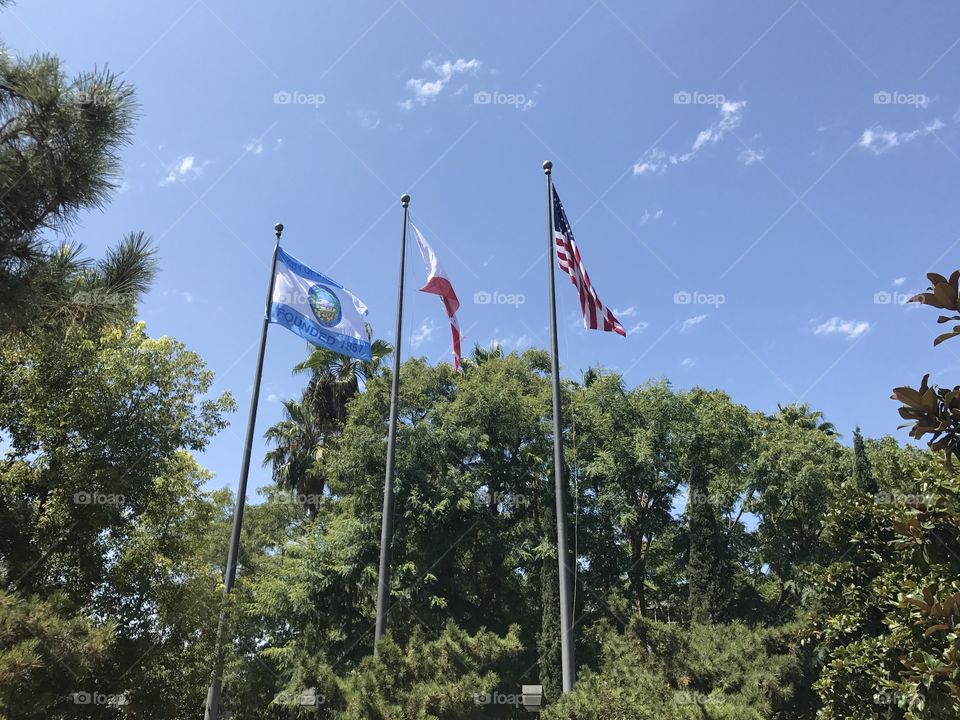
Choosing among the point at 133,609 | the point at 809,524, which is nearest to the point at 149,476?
the point at 133,609

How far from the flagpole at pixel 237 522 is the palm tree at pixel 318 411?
38.0 ft

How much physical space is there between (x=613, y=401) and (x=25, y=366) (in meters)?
18.1

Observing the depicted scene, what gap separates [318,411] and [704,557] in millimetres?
15981

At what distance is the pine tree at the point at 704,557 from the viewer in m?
21.0

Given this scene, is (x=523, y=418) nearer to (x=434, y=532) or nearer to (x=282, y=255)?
(x=434, y=532)

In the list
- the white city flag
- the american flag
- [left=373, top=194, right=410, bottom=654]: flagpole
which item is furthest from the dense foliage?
the american flag

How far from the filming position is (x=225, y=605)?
526 inches

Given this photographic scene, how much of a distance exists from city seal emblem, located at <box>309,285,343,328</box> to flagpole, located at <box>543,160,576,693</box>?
17.3ft

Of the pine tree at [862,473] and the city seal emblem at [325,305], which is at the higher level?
the city seal emblem at [325,305]
